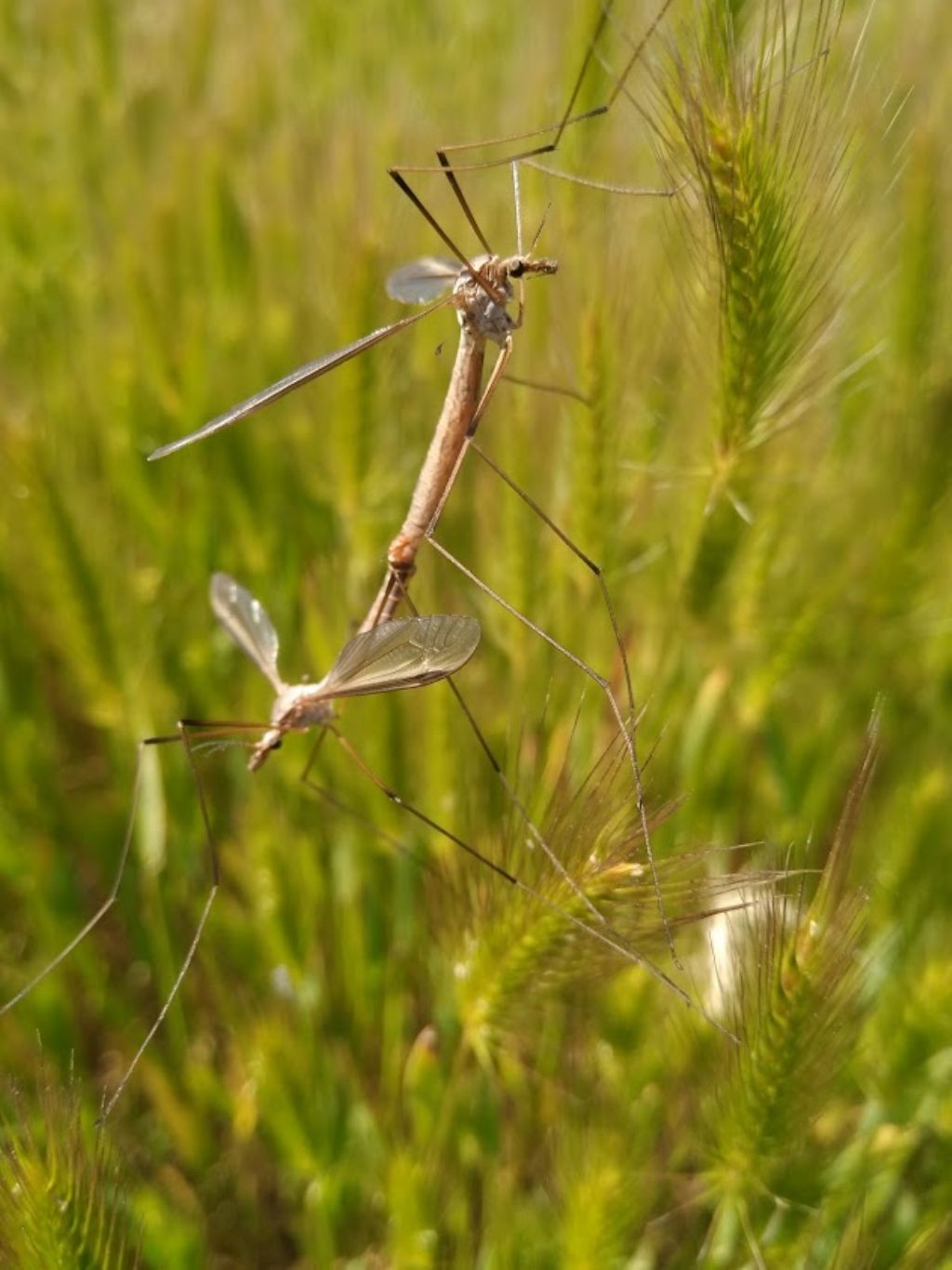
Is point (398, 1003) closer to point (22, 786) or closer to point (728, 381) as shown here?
point (22, 786)

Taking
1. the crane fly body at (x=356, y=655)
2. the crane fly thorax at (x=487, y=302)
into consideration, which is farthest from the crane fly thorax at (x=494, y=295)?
the crane fly body at (x=356, y=655)

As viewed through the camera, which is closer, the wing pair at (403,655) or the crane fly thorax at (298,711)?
the wing pair at (403,655)

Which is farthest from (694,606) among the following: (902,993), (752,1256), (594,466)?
(752,1256)

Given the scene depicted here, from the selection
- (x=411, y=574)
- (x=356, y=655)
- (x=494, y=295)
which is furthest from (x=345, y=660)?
(x=494, y=295)

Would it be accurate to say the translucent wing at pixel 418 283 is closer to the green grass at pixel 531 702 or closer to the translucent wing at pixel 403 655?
the green grass at pixel 531 702

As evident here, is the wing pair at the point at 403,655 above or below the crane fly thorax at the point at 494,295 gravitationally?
below

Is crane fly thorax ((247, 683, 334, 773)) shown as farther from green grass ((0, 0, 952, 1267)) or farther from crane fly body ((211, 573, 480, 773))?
green grass ((0, 0, 952, 1267))

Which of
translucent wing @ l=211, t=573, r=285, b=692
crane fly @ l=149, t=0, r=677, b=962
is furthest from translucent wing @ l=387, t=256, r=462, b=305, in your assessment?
translucent wing @ l=211, t=573, r=285, b=692

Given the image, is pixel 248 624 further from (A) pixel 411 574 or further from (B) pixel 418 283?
(B) pixel 418 283
